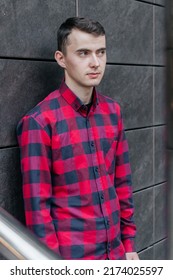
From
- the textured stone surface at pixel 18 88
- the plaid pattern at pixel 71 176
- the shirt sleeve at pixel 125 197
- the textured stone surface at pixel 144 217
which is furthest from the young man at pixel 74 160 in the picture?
the textured stone surface at pixel 144 217

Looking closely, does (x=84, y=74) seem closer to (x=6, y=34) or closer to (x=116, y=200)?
(x=6, y=34)

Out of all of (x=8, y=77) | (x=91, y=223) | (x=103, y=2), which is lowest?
(x=91, y=223)

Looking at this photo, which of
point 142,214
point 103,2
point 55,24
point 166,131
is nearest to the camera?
point 166,131

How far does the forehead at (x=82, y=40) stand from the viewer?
248cm

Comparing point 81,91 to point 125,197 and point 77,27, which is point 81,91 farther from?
point 125,197

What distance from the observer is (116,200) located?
8.91ft

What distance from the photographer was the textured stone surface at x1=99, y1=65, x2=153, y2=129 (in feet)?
12.4

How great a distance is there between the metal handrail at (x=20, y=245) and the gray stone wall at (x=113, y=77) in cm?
99

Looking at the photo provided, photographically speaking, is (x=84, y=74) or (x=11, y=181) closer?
(x=84, y=74)

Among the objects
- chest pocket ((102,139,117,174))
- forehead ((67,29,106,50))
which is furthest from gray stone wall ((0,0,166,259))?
chest pocket ((102,139,117,174))

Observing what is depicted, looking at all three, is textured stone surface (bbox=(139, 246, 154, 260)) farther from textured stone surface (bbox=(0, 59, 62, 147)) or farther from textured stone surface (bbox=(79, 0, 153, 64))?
textured stone surface (bbox=(0, 59, 62, 147))

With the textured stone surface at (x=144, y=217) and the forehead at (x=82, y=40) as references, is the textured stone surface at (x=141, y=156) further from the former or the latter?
the forehead at (x=82, y=40)

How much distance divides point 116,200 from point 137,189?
1578 millimetres

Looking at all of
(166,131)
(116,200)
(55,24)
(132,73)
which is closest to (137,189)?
(132,73)
